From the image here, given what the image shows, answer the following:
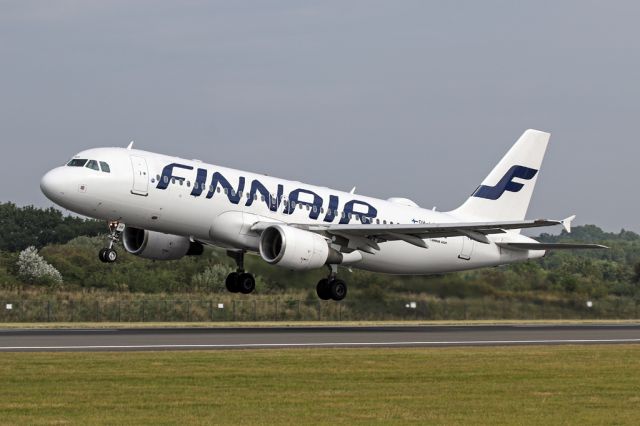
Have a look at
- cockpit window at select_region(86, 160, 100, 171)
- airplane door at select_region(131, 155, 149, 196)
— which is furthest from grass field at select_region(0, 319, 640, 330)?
cockpit window at select_region(86, 160, 100, 171)

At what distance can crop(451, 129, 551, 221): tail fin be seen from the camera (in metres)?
59.3

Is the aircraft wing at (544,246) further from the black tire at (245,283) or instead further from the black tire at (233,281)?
the black tire at (233,281)

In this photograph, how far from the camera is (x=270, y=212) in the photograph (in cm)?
4878

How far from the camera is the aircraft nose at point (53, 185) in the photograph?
4388 centimetres

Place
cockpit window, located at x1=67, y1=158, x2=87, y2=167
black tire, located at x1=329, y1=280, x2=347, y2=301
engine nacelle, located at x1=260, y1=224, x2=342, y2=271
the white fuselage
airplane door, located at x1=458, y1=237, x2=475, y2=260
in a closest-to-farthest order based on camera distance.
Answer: the white fuselage → cockpit window, located at x1=67, y1=158, x2=87, y2=167 → engine nacelle, located at x1=260, y1=224, x2=342, y2=271 → black tire, located at x1=329, y1=280, x2=347, y2=301 → airplane door, located at x1=458, y1=237, x2=475, y2=260

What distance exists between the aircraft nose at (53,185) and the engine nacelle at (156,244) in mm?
7419

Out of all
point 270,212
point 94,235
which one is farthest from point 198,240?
point 94,235

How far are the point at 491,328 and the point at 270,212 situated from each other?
40.9 ft

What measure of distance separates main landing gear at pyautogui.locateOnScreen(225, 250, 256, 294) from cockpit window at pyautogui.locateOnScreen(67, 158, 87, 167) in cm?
956

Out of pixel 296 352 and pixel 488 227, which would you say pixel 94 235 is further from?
pixel 296 352

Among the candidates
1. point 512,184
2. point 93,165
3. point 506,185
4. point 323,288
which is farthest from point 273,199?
point 512,184

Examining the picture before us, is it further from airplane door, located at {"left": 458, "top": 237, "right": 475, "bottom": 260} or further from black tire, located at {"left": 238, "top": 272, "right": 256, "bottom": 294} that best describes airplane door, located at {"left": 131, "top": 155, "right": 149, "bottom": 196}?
airplane door, located at {"left": 458, "top": 237, "right": 475, "bottom": 260}

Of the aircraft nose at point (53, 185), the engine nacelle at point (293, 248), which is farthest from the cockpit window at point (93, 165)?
the engine nacelle at point (293, 248)

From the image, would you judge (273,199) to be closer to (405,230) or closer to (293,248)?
(293,248)
